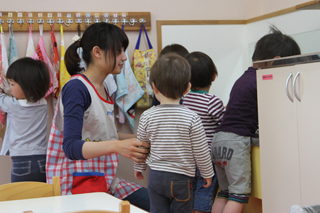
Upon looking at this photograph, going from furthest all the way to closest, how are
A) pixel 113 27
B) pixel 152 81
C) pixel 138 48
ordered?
pixel 138 48 < pixel 113 27 < pixel 152 81

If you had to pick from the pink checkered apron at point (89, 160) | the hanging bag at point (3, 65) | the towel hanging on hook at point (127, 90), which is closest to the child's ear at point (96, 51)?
the pink checkered apron at point (89, 160)

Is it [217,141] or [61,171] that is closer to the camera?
[61,171]

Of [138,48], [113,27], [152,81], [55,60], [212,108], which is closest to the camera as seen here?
[152,81]

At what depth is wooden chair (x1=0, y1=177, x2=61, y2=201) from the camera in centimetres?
124

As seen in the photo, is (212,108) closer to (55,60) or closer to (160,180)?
(160,180)

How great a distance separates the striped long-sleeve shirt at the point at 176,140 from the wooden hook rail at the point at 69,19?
4.74ft

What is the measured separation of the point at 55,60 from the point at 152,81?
1293 mm

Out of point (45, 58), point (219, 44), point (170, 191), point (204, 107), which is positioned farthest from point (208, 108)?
point (45, 58)

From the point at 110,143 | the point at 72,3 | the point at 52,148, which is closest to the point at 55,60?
the point at 72,3

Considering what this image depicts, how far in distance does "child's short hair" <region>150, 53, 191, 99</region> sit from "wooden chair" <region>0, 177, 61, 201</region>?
556 mm

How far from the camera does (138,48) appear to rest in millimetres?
2781

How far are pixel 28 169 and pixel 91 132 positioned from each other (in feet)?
2.26

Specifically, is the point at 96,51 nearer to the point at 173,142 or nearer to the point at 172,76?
the point at 172,76

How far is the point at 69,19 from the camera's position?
2.67m
